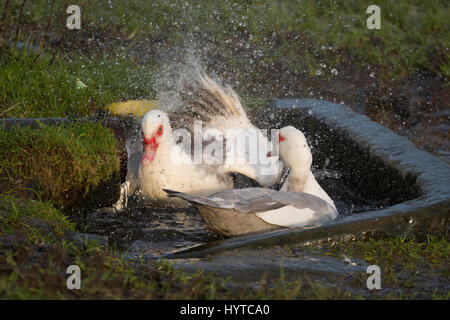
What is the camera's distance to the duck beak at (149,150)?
4.55m

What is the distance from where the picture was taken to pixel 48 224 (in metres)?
3.32

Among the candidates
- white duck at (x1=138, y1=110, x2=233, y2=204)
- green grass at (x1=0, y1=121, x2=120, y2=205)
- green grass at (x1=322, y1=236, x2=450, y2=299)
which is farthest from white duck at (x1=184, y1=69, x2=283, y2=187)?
green grass at (x1=322, y1=236, x2=450, y2=299)

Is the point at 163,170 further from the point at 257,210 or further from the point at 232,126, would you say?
the point at 257,210

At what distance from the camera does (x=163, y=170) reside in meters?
4.54

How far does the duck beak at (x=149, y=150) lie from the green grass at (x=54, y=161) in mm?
230

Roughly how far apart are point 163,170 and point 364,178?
1495mm

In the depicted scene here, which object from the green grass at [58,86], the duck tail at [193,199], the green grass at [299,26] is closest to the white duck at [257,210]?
the duck tail at [193,199]

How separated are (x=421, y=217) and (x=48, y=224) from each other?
1994 millimetres

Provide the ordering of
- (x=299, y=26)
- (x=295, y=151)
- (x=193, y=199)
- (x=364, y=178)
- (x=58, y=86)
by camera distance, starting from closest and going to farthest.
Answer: (x=193, y=199) < (x=295, y=151) < (x=364, y=178) < (x=58, y=86) < (x=299, y=26)

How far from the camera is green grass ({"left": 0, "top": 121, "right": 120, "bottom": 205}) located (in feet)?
13.3

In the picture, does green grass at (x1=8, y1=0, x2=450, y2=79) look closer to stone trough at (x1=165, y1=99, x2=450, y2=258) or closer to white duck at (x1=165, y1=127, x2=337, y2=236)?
stone trough at (x1=165, y1=99, x2=450, y2=258)

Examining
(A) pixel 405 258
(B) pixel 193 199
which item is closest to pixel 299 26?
(B) pixel 193 199
